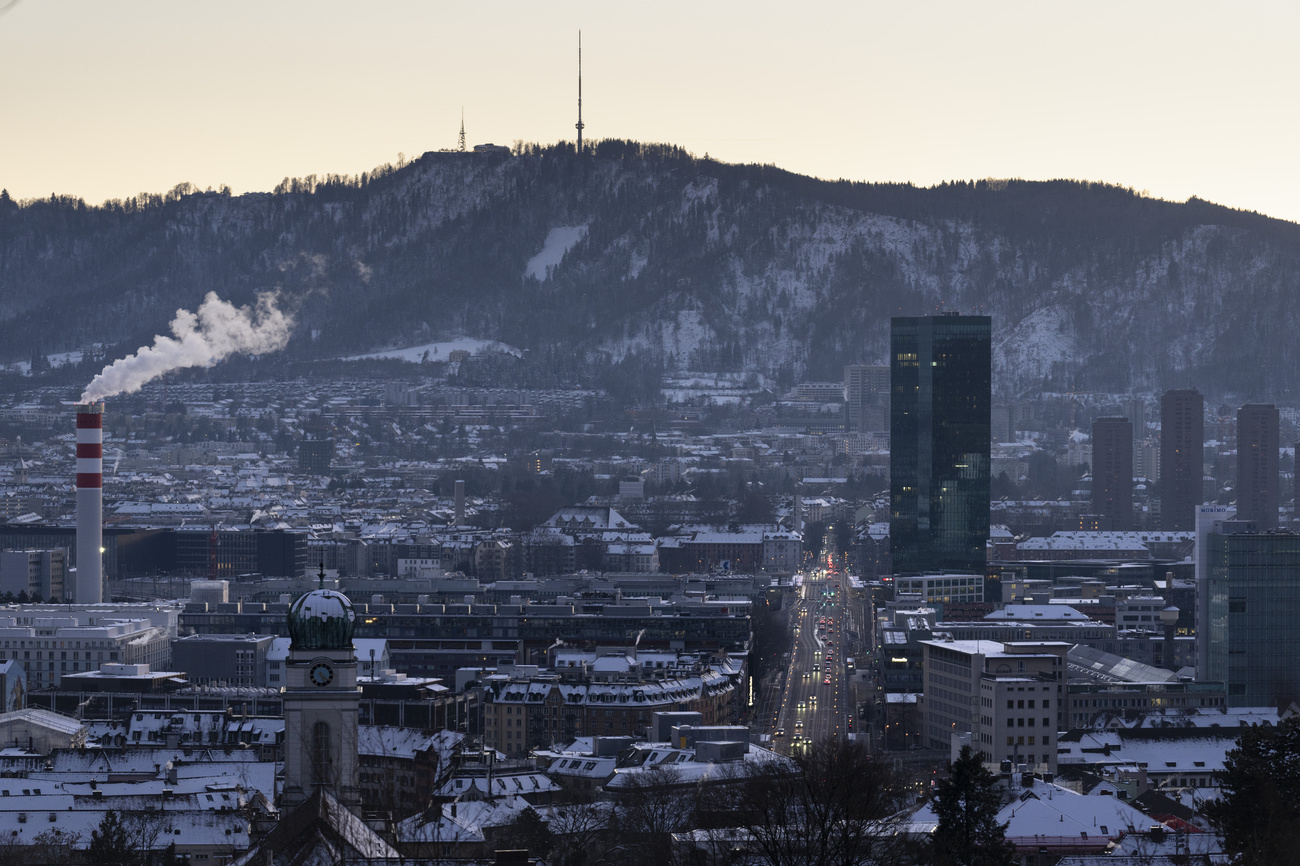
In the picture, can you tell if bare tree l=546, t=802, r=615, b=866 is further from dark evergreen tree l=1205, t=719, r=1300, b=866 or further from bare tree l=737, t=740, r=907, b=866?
dark evergreen tree l=1205, t=719, r=1300, b=866

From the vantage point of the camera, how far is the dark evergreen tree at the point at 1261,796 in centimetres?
3844

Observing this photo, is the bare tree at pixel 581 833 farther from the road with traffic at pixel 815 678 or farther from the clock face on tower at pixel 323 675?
the road with traffic at pixel 815 678

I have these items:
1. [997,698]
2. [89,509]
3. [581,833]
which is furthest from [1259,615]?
[89,509]

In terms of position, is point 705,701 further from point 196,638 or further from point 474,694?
point 196,638

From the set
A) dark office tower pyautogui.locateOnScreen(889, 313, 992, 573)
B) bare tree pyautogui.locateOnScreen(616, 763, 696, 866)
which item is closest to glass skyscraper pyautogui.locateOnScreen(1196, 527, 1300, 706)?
bare tree pyautogui.locateOnScreen(616, 763, 696, 866)

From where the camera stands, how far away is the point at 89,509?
403ft

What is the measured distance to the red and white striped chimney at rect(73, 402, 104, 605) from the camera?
122m

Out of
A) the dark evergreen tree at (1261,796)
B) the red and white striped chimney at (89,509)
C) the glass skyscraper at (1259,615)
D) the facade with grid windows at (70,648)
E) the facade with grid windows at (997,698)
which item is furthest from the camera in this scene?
the red and white striped chimney at (89,509)

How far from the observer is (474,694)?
8831 cm

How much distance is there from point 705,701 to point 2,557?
231 ft

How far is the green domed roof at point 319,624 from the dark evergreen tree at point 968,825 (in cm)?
1073

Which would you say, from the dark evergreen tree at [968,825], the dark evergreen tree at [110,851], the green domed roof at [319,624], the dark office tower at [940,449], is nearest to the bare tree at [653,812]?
the dark evergreen tree at [968,825]

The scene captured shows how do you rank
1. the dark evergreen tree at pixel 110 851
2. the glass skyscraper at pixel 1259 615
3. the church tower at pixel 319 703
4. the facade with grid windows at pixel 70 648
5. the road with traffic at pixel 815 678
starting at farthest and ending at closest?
1. the facade with grid windows at pixel 70 648
2. the glass skyscraper at pixel 1259 615
3. the road with traffic at pixel 815 678
4. the church tower at pixel 319 703
5. the dark evergreen tree at pixel 110 851

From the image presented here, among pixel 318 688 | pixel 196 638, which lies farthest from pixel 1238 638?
pixel 318 688
